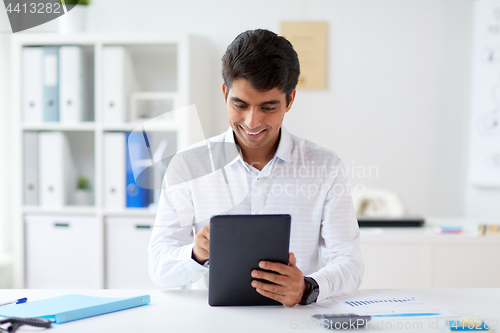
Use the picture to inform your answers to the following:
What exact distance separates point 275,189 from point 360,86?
4.53ft

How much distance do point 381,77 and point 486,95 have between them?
1.73 feet

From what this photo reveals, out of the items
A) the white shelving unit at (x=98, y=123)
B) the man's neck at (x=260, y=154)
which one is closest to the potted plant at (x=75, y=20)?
the white shelving unit at (x=98, y=123)

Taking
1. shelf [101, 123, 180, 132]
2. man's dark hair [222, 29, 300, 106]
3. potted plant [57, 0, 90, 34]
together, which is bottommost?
shelf [101, 123, 180, 132]

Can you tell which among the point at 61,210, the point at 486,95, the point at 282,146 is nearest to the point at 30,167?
the point at 61,210

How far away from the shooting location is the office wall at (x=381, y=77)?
247cm

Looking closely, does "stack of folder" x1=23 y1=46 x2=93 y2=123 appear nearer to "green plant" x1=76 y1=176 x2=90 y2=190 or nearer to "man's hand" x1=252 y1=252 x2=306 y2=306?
"green plant" x1=76 y1=176 x2=90 y2=190

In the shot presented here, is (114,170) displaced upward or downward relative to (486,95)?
downward

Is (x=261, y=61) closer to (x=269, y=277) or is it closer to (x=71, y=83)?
(x=269, y=277)

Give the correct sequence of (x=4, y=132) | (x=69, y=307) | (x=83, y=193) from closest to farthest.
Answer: (x=69, y=307) < (x=83, y=193) < (x=4, y=132)

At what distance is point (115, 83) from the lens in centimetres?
229

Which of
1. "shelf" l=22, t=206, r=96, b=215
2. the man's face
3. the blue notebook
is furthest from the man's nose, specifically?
"shelf" l=22, t=206, r=96, b=215

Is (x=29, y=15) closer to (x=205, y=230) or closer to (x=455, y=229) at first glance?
(x=205, y=230)

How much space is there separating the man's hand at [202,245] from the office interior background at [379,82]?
147 centimetres

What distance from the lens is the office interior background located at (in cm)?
247
